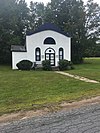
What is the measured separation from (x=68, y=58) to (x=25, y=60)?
622 cm

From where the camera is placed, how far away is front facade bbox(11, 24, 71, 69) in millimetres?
30531

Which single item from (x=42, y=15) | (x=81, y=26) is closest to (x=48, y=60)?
(x=81, y=26)

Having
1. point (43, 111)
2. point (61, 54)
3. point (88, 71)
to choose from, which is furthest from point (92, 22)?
point (43, 111)

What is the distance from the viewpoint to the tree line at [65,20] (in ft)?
130

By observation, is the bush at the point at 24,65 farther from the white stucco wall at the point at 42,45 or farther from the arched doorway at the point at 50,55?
the arched doorway at the point at 50,55

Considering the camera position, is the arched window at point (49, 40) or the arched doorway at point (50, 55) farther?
the arched window at point (49, 40)

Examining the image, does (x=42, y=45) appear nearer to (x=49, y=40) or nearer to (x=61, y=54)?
(x=49, y=40)

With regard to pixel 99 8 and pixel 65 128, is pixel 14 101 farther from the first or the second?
pixel 99 8

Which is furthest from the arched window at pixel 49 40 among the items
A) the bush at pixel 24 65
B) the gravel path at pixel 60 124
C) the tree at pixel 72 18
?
the gravel path at pixel 60 124

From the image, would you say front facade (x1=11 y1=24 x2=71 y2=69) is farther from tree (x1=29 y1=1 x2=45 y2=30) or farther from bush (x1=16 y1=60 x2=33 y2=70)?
tree (x1=29 y1=1 x2=45 y2=30)

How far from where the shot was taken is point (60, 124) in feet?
17.6

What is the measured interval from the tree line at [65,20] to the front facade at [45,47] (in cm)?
911

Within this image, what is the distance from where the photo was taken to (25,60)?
2966 centimetres

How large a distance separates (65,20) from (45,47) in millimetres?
16991
